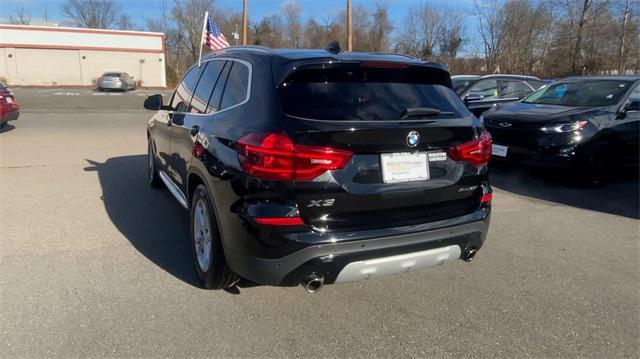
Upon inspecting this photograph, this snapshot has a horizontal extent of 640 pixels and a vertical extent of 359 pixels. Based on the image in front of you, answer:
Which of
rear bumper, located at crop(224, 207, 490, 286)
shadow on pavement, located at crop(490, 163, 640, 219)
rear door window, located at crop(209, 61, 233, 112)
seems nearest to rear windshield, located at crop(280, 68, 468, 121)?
rear bumper, located at crop(224, 207, 490, 286)

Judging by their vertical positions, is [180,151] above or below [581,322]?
above

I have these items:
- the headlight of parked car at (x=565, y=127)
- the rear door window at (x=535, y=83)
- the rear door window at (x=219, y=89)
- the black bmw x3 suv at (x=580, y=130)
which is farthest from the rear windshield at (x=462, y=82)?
the rear door window at (x=219, y=89)

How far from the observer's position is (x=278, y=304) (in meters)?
3.31

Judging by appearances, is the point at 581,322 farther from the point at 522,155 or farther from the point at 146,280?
the point at 522,155

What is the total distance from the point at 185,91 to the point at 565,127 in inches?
204

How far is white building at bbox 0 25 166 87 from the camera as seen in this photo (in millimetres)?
44844

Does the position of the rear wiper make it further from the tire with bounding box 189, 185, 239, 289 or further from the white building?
the white building

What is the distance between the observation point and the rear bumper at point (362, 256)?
2.68 meters

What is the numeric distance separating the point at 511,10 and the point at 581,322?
180ft

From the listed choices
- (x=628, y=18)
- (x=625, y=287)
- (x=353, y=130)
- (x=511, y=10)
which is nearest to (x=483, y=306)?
(x=625, y=287)

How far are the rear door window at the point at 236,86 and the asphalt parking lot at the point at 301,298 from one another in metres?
1.36

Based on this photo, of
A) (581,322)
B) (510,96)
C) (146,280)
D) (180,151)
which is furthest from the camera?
(510,96)

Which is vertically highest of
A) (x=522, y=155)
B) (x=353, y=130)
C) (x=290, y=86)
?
(x=290, y=86)

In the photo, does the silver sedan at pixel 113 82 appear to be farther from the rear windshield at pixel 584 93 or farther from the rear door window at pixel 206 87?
the rear door window at pixel 206 87
